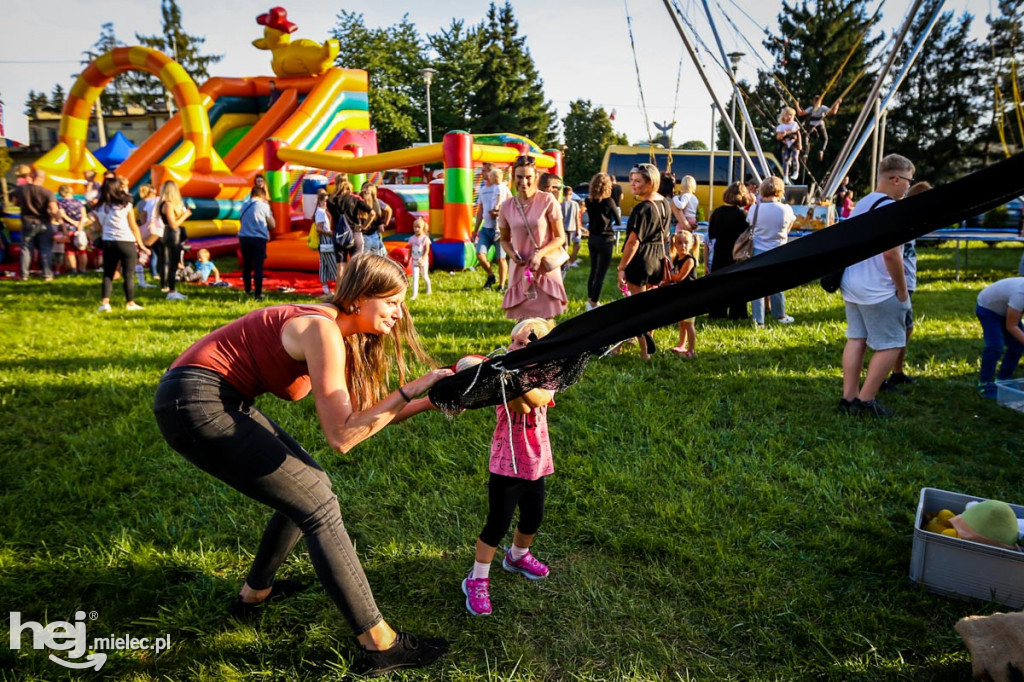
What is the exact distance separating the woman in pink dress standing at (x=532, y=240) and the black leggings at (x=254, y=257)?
5.20 metres

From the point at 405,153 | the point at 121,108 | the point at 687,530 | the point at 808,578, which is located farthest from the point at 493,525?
the point at 121,108

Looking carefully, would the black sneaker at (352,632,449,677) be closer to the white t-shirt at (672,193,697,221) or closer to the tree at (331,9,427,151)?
the white t-shirt at (672,193,697,221)

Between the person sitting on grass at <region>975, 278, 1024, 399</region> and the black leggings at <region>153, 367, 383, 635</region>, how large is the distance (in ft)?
17.2

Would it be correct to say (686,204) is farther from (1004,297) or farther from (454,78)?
(454,78)

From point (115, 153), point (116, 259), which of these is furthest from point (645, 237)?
point (115, 153)

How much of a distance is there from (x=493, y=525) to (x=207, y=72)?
58.1 metres

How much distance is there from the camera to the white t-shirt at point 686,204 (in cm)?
935

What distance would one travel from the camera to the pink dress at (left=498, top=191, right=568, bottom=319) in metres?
5.23

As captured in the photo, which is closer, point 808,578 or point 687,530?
point 808,578

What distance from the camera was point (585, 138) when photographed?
5769 centimetres

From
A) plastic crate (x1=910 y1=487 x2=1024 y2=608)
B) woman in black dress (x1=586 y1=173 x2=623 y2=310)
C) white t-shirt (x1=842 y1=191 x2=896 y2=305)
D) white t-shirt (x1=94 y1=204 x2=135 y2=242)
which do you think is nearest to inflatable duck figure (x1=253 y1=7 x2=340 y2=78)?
white t-shirt (x1=94 y1=204 x2=135 y2=242)

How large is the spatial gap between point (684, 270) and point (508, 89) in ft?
146

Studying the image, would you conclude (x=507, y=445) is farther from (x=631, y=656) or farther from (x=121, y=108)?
(x=121, y=108)

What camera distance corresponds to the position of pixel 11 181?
48.2m
